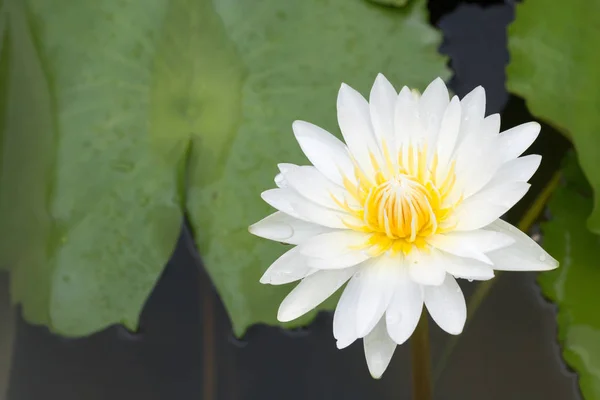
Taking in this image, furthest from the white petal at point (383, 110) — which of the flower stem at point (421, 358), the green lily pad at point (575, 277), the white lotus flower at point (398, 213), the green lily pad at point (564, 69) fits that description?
the green lily pad at point (575, 277)

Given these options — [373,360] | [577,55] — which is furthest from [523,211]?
[373,360]

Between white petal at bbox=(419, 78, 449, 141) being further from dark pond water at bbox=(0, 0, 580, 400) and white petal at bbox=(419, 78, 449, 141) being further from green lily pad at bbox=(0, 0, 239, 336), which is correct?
dark pond water at bbox=(0, 0, 580, 400)

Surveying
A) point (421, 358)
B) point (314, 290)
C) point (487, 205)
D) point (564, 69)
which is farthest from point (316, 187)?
point (564, 69)

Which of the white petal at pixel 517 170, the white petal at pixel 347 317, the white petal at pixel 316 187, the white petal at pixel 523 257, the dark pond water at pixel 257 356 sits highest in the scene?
the white petal at pixel 517 170

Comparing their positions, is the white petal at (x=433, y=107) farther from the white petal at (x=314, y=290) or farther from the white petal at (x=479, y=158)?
the white petal at (x=314, y=290)

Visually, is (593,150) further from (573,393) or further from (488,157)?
(573,393)

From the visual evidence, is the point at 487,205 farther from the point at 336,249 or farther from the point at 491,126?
the point at 336,249

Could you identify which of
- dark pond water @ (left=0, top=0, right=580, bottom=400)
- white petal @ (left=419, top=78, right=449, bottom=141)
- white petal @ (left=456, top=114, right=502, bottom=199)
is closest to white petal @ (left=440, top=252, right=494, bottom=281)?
white petal @ (left=456, top=114, right=502, bottom=199)
